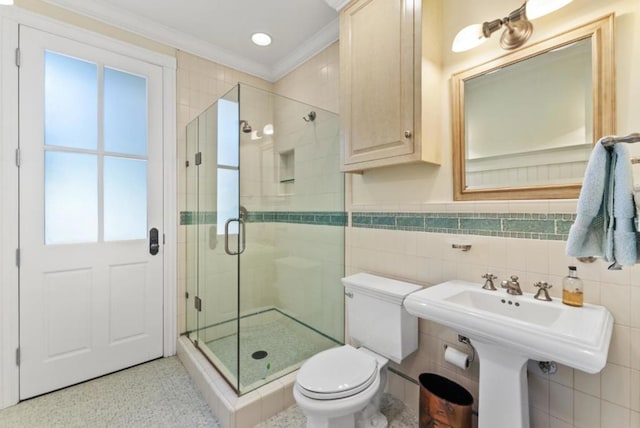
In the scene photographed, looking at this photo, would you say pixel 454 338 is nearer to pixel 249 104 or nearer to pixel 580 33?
pixel 580 33

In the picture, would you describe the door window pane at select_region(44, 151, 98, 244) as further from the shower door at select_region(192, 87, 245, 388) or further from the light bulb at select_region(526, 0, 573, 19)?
the light bulb at select_region(526, 0, 573, 19)

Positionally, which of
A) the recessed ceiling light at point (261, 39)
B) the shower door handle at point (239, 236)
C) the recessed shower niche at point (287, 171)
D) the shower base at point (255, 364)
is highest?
the recessed ceiling light at point (261, 39)

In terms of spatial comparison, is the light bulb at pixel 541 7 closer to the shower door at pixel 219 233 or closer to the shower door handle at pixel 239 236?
the shower door at pixel 219 233

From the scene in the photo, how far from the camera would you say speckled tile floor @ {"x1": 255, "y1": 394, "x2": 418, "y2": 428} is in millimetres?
1504

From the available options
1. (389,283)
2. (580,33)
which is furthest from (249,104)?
(580,33)

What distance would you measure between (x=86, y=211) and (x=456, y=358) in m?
2.44

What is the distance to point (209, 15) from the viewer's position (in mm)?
1978

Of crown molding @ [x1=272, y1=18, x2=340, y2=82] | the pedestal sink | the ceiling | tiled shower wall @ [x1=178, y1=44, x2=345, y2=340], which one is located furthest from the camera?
crown molding @ [x1=272, y1=18, x2=340, y2=82]

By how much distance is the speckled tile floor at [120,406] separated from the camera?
1527 millimetres

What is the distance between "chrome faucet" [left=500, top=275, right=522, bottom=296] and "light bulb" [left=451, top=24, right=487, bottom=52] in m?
1.07

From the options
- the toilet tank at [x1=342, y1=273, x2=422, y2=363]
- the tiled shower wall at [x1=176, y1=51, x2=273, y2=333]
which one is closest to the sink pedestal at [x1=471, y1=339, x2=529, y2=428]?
the toilet tank at [x1=342, y1=273, x2=422, y2=363]

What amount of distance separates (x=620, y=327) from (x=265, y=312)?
6.20ft

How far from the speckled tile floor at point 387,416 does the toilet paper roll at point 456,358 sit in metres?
0.46

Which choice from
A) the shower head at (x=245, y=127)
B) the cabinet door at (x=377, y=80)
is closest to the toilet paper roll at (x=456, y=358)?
the cabinet door at (x=377, y=80)
